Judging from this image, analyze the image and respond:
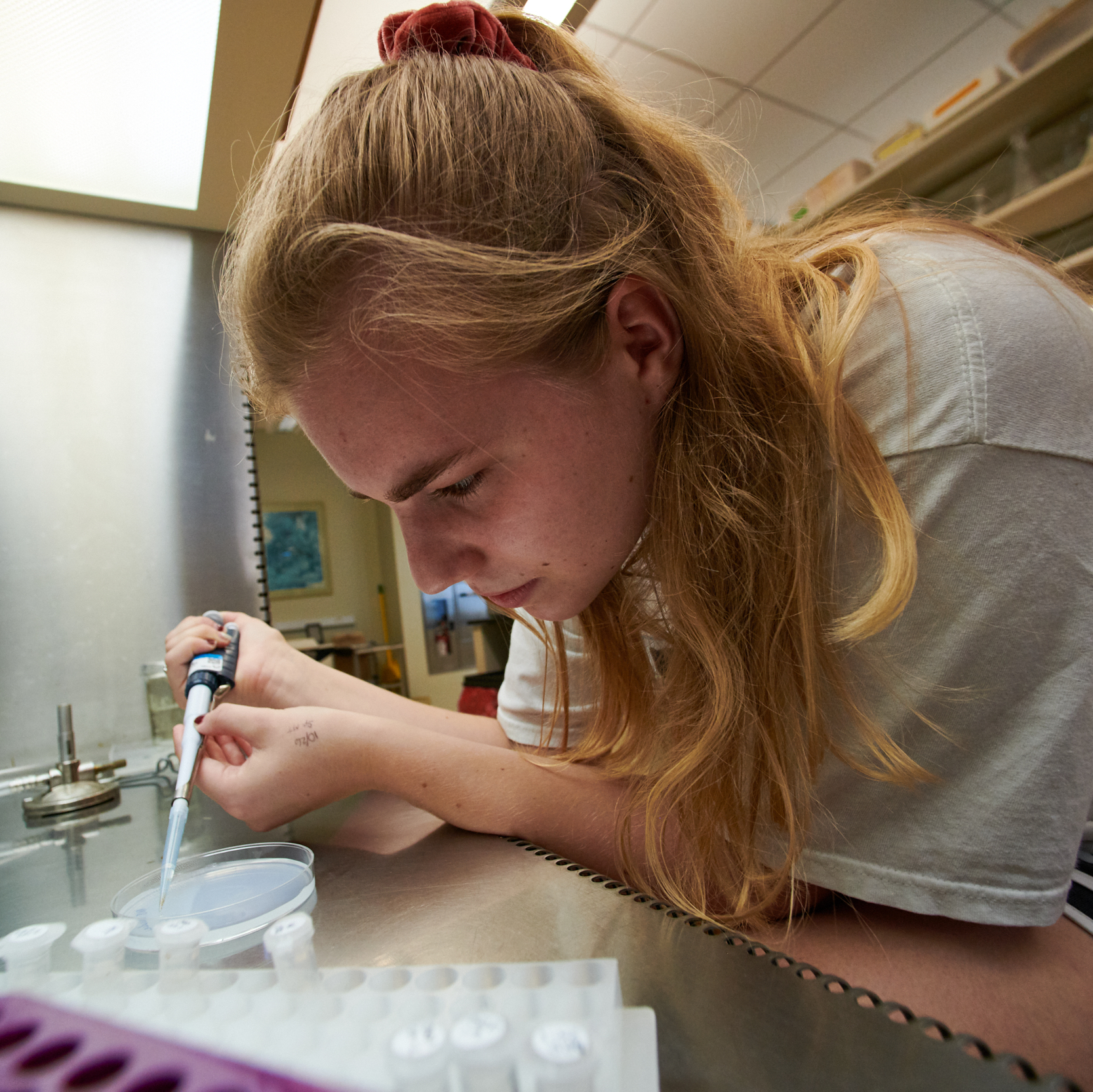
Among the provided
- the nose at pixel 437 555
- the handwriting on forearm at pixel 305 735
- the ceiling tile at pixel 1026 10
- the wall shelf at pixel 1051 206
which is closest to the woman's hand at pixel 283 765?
the handwriting on forearm at pixel 305 735

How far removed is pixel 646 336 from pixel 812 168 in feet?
10.6

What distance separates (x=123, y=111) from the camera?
0.97m

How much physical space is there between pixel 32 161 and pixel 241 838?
1109 mm

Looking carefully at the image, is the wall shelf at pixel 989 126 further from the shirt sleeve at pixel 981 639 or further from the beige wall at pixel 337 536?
the beige wall at pixel 337 536

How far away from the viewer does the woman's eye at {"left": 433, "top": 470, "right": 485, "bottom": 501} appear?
576 mm

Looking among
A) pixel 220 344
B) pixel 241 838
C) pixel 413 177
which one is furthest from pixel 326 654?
pixel 413 177

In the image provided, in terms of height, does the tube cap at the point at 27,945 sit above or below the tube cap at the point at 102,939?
below

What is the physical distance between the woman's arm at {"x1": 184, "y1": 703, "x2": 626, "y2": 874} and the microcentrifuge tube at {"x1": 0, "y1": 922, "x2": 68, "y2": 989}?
30 centimetres

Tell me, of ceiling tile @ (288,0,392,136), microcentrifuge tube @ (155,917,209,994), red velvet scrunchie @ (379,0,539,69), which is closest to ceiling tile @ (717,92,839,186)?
ceiling tile @ (288,0,392,136)

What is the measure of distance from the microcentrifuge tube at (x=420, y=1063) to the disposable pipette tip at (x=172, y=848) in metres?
0.34

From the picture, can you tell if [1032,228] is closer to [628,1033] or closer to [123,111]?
[123,111]

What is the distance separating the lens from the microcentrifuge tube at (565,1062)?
23 centimetres

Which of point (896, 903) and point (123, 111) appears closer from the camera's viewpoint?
point (896, 903)

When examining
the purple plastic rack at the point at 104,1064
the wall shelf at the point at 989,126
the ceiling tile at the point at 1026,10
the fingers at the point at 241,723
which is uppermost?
the ceiling tile at the point at 1026,10
